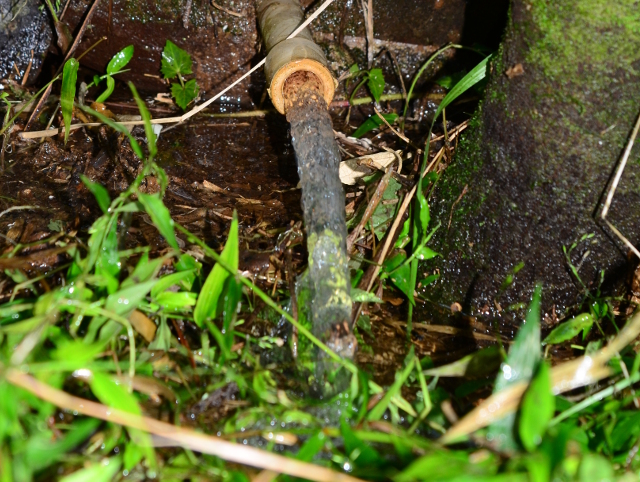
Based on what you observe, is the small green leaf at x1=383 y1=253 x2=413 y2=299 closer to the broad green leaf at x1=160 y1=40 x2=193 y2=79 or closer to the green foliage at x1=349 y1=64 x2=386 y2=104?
the green foliage at x1=349 y1=64 x2=386 y2=104

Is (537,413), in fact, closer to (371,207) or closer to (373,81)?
(371,207)

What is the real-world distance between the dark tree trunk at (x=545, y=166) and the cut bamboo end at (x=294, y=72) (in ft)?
1.96

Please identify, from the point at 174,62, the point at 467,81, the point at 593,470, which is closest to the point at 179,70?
the point at 174,62

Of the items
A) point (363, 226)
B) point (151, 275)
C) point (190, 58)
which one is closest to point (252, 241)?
point (363, 226)

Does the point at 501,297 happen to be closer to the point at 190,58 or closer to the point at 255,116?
the point at 255,116

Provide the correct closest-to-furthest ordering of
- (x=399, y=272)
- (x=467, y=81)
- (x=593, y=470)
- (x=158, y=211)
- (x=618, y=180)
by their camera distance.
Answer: (x=593, y=470) < (x=158, y=211) < (x=618, y=180) < (x=399, y=272) < (x=467, y=81)

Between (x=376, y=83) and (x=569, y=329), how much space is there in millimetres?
1532

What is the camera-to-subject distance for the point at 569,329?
177cm

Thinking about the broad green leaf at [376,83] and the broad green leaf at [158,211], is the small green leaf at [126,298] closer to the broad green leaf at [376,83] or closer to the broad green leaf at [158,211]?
the broad green leaf at [158,211]

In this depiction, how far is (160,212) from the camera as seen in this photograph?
1372 mm

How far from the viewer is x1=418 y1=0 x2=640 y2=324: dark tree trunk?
1580 millimetres

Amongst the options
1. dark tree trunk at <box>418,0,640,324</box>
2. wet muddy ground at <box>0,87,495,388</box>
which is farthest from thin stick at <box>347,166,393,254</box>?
dark tree trunk at <box>418,0,640,324</box>

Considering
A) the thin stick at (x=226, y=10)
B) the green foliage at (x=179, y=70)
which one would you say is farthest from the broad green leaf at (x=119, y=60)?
the thin stick at (x=226, y=10)

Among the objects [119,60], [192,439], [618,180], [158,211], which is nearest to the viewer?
[192,439]
